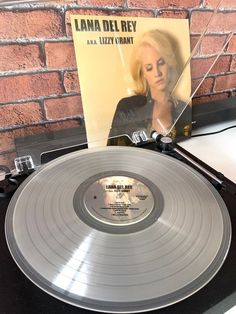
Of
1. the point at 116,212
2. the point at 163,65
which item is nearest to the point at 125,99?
the point at 163,65

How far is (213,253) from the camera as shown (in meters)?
0.47

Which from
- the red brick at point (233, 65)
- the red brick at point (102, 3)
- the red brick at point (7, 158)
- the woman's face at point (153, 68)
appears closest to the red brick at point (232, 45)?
the red brick at point (233, 65)

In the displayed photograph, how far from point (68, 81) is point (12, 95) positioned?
15cm

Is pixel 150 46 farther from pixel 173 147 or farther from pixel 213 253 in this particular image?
pixel 213 253

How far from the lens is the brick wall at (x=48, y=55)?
0.71 metres

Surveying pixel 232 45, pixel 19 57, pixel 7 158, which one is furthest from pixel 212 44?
pixel 7 158

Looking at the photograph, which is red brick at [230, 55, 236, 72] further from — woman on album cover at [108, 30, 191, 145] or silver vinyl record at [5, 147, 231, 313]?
silver vinyl record at [5, 147, 231, 313]

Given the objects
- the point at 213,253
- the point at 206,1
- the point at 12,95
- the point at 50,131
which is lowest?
the point at 213,253

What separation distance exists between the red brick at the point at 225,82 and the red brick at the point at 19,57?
68cm

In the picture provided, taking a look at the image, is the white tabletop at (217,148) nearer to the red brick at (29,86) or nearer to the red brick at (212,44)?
the red brick at (212,44)

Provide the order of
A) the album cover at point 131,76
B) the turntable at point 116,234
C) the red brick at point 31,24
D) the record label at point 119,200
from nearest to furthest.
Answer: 1. the turntable at point 116,234
2. the record label at point 119,200
3. the red brick at point 31,24
4. the album cover at point 131,76

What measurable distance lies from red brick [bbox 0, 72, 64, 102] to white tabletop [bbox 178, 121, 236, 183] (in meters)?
0.44

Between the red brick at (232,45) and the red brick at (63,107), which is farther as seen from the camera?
the red brick at (232,45)

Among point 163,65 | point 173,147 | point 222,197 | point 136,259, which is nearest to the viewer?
point 136,259
